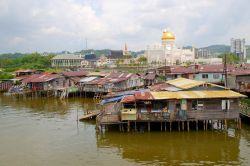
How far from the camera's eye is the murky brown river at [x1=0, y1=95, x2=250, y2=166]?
88.5ft

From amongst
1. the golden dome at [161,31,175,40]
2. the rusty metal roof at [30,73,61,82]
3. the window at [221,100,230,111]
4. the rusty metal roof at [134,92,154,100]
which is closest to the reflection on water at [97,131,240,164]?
the window at [221,100,230,111]

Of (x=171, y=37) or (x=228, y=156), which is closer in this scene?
(x=228, y=156)

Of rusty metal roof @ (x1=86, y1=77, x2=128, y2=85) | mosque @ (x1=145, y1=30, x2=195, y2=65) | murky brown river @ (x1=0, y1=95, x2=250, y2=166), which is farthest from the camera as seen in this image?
mosque @ (x1=145, y1=30, x2=195, y2=65)

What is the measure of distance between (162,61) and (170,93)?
106670 millimetres

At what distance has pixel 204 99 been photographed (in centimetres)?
3384

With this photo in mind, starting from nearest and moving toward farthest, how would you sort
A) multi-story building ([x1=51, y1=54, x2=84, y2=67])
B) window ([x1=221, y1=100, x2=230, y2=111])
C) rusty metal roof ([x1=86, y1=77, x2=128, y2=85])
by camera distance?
window ([x1=221, y1=100, x2=230, y2=111]) < rusty metal roof ([x1=86, y1=77, x2=128, y2=85]) < multi-story building ([x1=51, y1=54, x2=84, y2=67])

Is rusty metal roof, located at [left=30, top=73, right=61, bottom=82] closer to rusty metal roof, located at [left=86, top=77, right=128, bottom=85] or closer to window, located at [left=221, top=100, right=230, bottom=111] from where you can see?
rusty metal roof, located at [left=86, top=77, right=128, bottom=85]

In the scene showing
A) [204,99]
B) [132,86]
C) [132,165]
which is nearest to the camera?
[132,165]

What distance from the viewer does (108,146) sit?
101ft

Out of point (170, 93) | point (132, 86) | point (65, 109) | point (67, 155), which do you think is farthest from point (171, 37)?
point (67, 155)

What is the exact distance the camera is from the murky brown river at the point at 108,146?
88.5ft

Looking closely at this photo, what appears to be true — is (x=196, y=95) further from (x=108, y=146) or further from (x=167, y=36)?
(x=167, y=36)

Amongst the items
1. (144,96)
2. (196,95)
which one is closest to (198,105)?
(196,95)

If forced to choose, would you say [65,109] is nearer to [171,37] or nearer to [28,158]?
[28,158]
